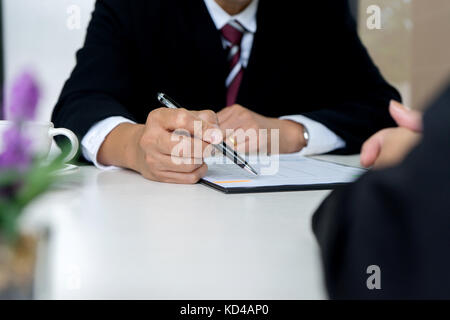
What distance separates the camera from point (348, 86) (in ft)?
5.03

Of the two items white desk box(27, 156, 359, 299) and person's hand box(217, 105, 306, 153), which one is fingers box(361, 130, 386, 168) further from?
person's hand box(217, 105, 306, 153)

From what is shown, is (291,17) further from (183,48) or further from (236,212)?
(236,212)

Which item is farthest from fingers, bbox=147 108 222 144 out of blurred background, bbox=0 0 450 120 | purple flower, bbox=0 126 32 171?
blurred background, bbox=0 0 450 120

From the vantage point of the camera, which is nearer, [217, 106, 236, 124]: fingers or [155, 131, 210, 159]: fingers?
[155, 131, 210, 159]: fingers

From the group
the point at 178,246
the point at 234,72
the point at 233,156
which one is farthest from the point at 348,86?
the point at 178,246

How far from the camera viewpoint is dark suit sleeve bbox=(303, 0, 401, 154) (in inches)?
50.8

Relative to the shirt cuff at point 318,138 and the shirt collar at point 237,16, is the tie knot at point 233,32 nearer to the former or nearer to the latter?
the shirt collar at point 237,16

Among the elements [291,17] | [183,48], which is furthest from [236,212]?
[291,17]

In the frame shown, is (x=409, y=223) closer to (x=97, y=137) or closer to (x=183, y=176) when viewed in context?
(x=183, y=176)

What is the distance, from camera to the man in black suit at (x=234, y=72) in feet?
3.88

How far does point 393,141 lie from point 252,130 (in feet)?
2.07

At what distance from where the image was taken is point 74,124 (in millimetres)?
1075

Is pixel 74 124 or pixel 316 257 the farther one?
pixel 74 124
